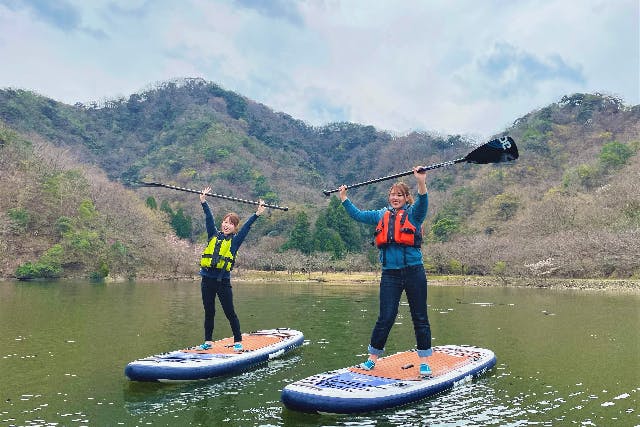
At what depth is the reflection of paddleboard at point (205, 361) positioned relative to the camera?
24.7 ft

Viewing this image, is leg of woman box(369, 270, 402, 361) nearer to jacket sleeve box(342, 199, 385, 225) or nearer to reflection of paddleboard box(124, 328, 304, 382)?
jacket sleeve box(342, 199, 385, 225)

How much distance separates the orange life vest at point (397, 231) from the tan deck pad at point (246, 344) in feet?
11.2

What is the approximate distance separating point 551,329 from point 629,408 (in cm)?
779

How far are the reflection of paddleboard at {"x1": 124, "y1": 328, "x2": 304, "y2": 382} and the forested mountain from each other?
4.09m

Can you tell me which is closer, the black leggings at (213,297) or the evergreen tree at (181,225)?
the black leggings at (213,297)

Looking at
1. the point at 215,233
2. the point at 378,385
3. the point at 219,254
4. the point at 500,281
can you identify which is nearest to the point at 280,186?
the point at 500,281

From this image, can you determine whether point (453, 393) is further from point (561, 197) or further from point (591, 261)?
point (561, 197)

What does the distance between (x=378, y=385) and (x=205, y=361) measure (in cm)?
277

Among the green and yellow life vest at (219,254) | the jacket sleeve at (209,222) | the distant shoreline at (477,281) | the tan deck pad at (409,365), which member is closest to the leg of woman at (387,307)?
the tan deck pad at (409,365)

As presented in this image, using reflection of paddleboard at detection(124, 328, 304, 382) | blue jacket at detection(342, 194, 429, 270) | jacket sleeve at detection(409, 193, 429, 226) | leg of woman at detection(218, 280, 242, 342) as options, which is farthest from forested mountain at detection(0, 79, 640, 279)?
jacket sleeve at detection(409, 193, 429, 226)

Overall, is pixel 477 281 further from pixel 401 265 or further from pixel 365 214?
pixel 401 265

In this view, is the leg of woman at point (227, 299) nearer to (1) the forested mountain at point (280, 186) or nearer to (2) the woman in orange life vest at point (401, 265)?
(2) the woman in orange life vest at point (401, 265)

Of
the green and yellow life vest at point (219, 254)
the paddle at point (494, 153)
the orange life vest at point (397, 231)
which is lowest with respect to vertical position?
the green and yellow life vest at point (219, 254)

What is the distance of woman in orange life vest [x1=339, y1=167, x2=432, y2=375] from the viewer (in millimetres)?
7305
